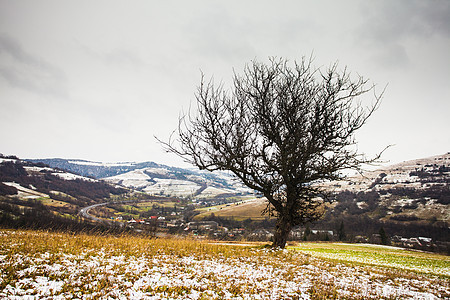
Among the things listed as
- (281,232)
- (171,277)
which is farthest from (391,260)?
(171,277)

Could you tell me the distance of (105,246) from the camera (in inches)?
403

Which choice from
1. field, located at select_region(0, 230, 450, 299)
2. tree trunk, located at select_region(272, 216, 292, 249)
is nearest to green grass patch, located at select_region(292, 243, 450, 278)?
tree trunk, located at select_region(272, 216, 292, 249)

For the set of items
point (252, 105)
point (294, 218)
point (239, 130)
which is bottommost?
point (294, 218)

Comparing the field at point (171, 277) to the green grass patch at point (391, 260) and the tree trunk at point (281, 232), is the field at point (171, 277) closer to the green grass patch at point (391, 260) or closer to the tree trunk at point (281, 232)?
the tree trunk at point (281, 232)

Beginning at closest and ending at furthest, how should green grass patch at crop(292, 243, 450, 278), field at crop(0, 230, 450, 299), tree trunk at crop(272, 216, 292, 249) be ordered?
field at crop(0, 230, 450, 299) → tree trunk at crop(272, 216, 292, 249) → green grass patch at crop(292, 243, 450, 278)

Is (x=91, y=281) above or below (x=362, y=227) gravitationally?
above

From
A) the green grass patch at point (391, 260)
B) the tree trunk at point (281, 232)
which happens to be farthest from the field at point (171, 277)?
the green grass patch at point (391, 260)

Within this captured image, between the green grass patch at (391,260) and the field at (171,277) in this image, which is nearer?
the field at (171,277)

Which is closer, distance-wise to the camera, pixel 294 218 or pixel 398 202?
pixel 294 218

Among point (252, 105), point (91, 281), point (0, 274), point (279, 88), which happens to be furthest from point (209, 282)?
point (279, 88)

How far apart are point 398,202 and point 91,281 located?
832ft

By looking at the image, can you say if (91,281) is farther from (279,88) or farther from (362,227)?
(362,227)

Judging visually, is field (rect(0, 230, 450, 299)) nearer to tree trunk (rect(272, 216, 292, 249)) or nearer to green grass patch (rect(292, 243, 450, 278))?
tree trunk (rect(272, 216, 292, 249))

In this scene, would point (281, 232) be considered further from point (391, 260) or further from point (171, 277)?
point (391, 260)
